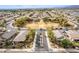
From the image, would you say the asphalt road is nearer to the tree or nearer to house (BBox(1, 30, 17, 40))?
the tree

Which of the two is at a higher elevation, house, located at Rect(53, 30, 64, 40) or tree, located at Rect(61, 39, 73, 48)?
house, located at Rect(53, 30, 64, 40)

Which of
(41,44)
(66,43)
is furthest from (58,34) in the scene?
(41,44)

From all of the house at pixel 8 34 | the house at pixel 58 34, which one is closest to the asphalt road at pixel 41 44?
the house at pixel 58 34

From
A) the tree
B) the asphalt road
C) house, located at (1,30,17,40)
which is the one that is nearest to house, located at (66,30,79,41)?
the tree

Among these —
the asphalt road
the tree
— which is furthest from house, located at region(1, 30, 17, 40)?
the tree

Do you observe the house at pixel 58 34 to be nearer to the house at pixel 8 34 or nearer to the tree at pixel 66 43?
the tree at pixel 66 43

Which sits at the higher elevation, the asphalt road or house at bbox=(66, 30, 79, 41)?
house at bbox=(66, 30, 79, 41)

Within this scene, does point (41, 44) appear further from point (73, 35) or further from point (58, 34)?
point (73, 35)

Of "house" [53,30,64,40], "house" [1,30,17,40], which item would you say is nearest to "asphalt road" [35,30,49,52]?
"house" [53,30,64,40]

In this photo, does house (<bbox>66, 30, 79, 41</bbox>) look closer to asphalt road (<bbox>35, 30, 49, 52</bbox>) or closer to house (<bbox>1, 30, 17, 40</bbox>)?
asphalt road (<bbox>35, 30, 49, 52</bbox>)

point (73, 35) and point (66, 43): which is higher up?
point (73, 35)
